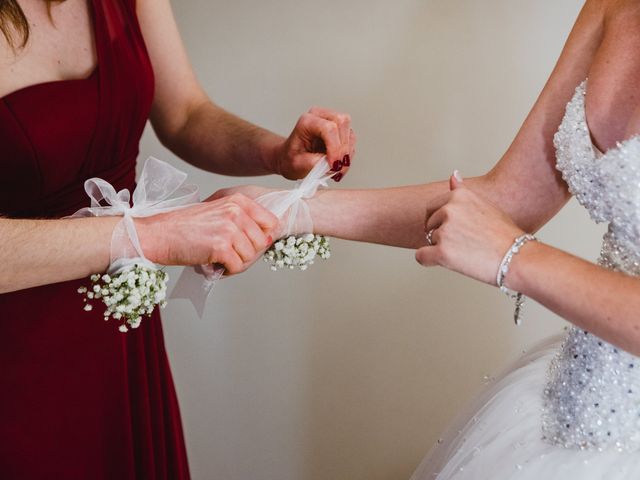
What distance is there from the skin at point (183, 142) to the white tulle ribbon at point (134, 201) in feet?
0.06

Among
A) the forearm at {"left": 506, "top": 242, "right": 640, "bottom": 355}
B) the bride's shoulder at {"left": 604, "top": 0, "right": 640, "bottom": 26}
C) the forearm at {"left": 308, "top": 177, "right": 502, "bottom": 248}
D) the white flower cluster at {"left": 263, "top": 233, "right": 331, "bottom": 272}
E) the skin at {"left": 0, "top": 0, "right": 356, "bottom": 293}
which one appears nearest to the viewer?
the forearm at {"left": 506, "top": 242, "right": 640, "bottom": 355}

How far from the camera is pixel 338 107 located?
2.13 metres

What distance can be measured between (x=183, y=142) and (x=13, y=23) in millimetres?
496

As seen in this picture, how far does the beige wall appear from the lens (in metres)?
2.06

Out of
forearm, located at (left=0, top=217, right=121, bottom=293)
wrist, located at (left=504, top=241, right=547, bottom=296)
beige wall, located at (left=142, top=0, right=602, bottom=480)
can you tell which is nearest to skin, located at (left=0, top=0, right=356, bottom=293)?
forearm, located at (left=0, top=217, right=121, bottom=293)

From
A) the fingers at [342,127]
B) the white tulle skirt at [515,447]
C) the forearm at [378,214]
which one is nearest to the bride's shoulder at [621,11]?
the forearm at [378,214]

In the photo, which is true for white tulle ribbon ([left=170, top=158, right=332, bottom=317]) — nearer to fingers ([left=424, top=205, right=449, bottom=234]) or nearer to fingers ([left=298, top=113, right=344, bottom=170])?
fingers ([left=298, top=113, right=344, bottom=170])

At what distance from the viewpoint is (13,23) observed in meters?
1.18

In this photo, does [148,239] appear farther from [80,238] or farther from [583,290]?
[583,290]

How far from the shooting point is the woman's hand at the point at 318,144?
1355 millimetres

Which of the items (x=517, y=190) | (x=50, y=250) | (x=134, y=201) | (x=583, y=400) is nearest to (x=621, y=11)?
(x=517, y=190)

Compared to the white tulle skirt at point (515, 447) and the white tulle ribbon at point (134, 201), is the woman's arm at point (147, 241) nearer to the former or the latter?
the white tulle ribbon at point (134, 201)

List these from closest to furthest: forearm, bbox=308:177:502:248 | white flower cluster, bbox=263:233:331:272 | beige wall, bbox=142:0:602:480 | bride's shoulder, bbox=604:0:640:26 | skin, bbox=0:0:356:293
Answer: skin, bbox=0:0:356:293, bride's shoulder, bbox=604:0:640:26, white flower cluster, bbox=263:233:331:272, forearm, bbox=308:177:502:248, beige wall, bbox=142:0:602:480

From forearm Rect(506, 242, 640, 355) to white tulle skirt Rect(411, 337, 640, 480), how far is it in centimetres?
19
